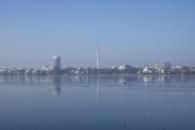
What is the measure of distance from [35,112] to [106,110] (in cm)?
331

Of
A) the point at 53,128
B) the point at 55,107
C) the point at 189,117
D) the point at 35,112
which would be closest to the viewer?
the point at 53,128

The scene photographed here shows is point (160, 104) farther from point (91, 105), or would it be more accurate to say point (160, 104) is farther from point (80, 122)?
point (80, 122)

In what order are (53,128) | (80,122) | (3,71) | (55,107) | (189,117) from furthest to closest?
(3,71) → (55,107) → (189,117) → (80,122) → (53,128)

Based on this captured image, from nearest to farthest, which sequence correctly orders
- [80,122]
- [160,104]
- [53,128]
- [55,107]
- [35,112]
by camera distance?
[53,128] → [80,122] → [35,112] → [55,107] → [160,104]

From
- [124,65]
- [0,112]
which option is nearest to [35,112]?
[0,112]

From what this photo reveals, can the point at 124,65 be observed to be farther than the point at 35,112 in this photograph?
Yes

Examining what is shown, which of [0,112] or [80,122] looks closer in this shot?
[80,122]

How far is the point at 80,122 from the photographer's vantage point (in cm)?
1162

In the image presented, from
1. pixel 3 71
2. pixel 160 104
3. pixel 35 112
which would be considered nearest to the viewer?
pixel 35 112

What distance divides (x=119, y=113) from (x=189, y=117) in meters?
3.02

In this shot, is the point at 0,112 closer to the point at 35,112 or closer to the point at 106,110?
the point at 35,112

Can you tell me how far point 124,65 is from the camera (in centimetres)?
11369

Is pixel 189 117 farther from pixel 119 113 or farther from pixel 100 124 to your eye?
pixel 100 124

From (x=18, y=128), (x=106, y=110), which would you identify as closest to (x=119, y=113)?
(x=106, y=110)
